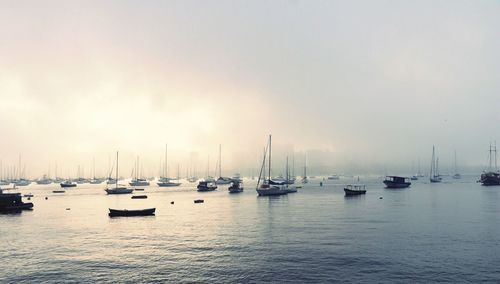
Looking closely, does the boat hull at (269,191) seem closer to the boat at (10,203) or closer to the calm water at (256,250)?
the calm water at (256,250)

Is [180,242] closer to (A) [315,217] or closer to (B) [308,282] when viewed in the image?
(B) [308,282]

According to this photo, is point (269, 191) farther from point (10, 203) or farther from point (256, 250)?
point (256, 250)

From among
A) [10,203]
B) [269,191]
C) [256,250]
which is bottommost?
[269,191]

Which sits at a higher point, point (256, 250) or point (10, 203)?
point (256, 250)

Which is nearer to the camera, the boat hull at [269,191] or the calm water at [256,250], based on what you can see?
the calm water at [256,250]

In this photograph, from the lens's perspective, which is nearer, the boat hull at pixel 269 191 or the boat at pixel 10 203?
the boat at pixel 10 203

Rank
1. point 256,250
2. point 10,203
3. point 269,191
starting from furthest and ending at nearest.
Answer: point 269,191 < point 10,203 < point 256,250

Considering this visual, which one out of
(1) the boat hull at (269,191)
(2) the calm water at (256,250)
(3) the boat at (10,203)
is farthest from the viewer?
(1) the boat hull at (269,191)

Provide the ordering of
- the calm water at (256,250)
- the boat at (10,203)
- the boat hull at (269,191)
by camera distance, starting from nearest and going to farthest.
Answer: the calm water at (256,250) → the boat at (10,203) → the boat hull at (269,191)

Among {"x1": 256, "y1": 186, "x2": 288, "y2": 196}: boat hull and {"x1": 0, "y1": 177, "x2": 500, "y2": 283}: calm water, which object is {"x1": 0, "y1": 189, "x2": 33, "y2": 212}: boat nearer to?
{"x1": 0, "y1": 177, "x2": 500, "y2": 283}: calm water

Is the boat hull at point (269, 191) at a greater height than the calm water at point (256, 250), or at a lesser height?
lesser

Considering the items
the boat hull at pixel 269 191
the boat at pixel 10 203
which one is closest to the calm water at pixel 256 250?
the boat at pixel 10 203

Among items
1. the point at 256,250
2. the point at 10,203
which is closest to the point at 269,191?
the point at 10,203

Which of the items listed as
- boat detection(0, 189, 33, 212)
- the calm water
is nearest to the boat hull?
the calm water
